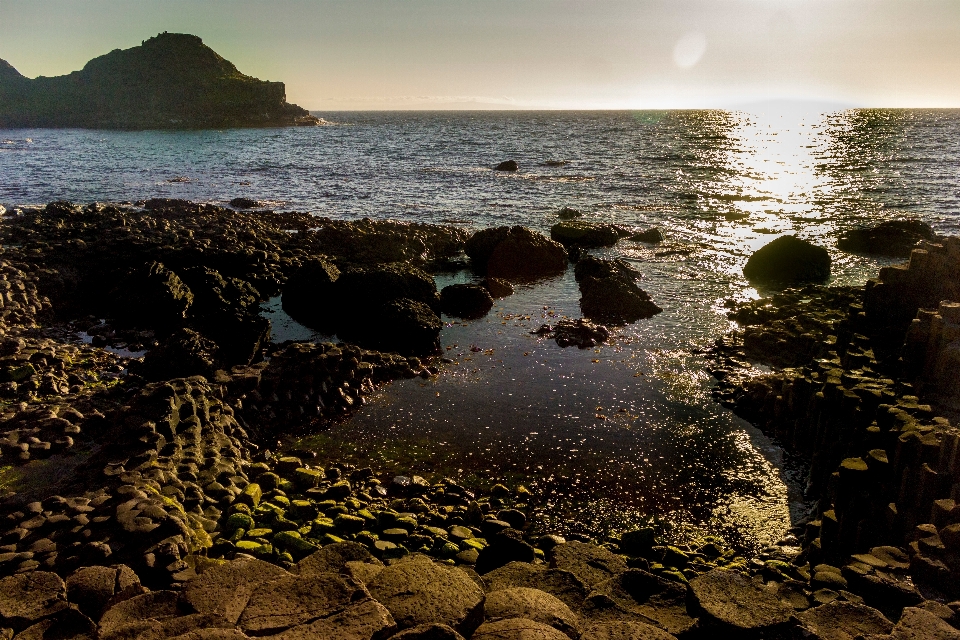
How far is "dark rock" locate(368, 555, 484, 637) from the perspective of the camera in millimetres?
5773

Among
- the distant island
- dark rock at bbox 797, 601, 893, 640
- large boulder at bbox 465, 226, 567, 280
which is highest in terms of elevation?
the distant island

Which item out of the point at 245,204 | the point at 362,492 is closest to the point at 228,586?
the point at 362,492

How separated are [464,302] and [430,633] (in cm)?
1570

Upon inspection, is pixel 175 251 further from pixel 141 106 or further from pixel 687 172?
pixel 141 106

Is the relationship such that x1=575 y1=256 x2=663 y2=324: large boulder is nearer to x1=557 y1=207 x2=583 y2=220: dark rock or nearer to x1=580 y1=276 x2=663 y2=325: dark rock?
x1=580 y1=276 x2=663 y2=325: dark rock

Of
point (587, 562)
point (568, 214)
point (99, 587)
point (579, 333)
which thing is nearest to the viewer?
point (99, 587)

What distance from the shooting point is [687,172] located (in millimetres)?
65438

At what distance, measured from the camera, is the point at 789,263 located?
25609mm

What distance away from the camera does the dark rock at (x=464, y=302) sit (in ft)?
67.5

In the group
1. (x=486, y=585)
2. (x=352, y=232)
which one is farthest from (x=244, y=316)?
(x=352, y=232)

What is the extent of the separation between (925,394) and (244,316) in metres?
15.4

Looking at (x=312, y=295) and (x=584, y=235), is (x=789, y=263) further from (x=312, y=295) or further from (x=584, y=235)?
(x=312, y=295)

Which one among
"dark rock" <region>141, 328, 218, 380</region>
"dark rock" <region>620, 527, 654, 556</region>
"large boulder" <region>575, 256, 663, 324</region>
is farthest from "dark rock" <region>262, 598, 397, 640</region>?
"large boulder" <region>575, 256, 663, 324</region>

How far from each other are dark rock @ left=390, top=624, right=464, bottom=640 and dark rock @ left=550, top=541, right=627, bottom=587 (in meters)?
2.28
